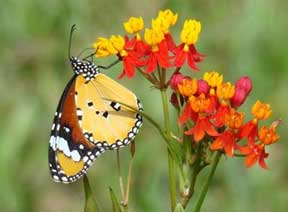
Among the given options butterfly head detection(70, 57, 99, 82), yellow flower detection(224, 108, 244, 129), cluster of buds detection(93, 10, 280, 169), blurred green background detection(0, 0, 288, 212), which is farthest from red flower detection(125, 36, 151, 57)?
blurred green background detection(0, 0, 288, 212)

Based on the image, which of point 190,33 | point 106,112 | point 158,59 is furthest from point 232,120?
point 106,112

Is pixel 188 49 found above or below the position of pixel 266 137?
above

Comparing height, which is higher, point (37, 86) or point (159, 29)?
point (159, 29)

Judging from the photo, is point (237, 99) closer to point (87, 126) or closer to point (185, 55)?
point (185, 55)

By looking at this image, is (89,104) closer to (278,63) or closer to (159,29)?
(159,29)

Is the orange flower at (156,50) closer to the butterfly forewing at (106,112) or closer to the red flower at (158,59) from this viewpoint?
the red flower at (158,59)

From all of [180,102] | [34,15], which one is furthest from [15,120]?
[180,102]

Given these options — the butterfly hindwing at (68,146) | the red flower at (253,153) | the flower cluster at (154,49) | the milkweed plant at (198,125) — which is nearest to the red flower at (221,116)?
the milkweed plant at (198,125)
